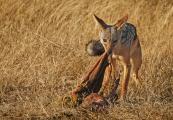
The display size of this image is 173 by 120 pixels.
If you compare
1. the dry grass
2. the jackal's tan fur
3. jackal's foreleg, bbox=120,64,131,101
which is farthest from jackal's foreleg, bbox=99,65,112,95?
the dry grass

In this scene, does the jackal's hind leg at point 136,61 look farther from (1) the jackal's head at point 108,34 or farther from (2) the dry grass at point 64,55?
(1) the jackal's head at point 108,34

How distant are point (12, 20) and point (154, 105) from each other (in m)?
3.56

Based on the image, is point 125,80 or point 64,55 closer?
point 125,80

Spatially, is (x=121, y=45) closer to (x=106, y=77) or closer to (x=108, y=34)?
(x=108, y=34)

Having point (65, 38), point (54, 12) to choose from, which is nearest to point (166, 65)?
point (65, 38)

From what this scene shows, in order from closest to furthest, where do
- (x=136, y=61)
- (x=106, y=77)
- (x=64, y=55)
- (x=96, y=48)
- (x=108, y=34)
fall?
(x=108, y=34) → (x=106, y=77) → (x=96, y=48) → (x=136, y=61) → (x=64, y=55)

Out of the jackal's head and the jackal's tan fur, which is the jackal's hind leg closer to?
the jackal's tan fur

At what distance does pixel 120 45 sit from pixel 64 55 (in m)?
2.04

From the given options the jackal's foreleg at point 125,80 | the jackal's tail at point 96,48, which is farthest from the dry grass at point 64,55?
the jackal's tail at point 96,48

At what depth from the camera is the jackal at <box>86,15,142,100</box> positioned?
5098 millimetres

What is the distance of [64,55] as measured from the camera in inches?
280

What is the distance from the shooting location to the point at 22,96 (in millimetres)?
5938

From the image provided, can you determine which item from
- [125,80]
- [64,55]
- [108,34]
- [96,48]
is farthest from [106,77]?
[64,55]

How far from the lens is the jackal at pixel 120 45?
510 cm
